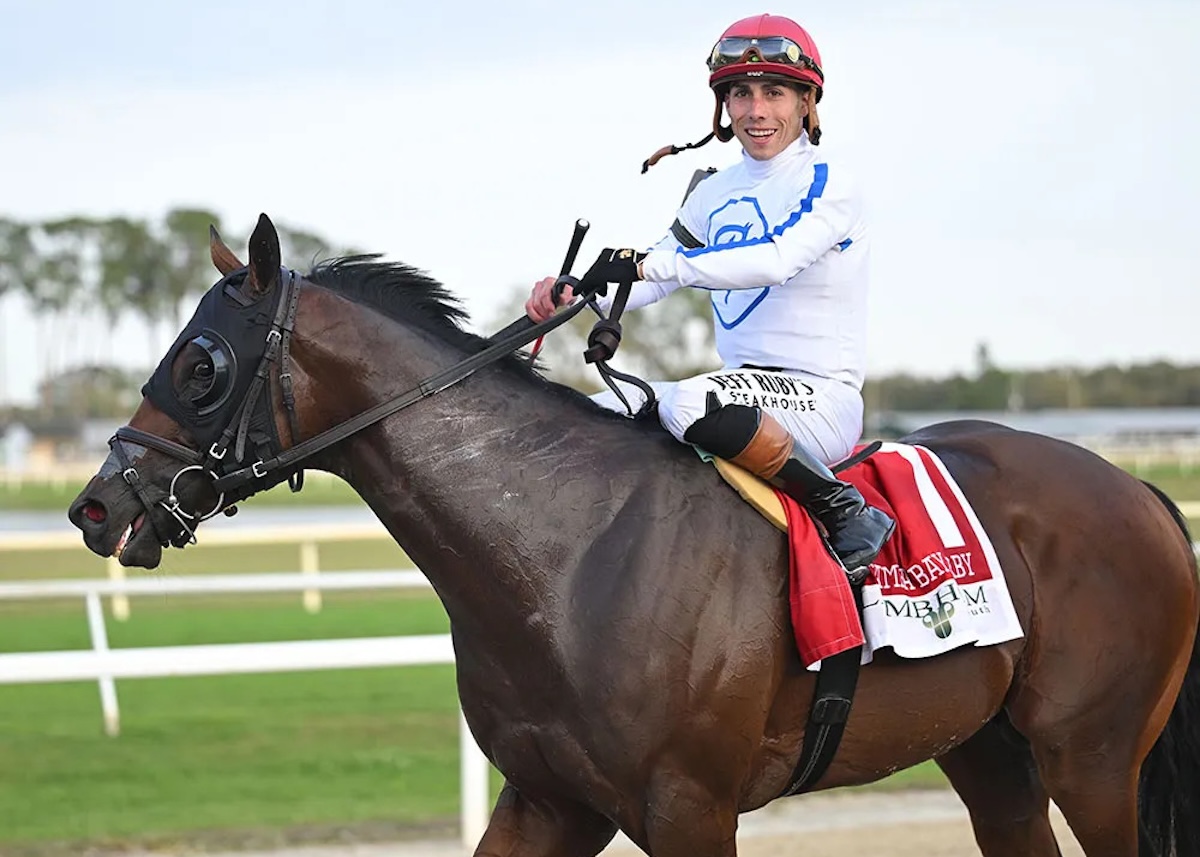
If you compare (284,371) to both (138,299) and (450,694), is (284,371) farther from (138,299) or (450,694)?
(138,299)

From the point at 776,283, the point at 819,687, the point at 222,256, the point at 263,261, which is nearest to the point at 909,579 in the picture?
the point at 819,687

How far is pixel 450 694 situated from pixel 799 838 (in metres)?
4.50

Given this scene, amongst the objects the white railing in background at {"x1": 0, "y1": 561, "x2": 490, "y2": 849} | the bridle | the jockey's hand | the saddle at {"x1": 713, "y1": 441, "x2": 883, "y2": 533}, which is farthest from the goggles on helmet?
the white railing in background at {"x1": 0, "y1": 561, "x2": 490, "y2": 849}

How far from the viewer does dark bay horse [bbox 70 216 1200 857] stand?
132 inches

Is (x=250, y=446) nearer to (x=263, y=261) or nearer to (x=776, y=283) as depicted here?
(x=263, y=261)

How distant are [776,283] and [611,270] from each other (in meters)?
0.39

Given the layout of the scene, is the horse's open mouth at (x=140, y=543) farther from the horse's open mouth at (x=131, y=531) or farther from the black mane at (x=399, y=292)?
the black mane at (x=399, y=292)

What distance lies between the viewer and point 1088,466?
4.17 meters

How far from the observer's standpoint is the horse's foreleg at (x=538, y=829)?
359 centimetres

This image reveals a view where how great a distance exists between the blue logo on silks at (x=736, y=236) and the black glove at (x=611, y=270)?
19 cm

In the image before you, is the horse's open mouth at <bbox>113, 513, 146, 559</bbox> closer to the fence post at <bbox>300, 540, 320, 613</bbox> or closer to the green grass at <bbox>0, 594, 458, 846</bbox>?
the green grass at <bbox>0, 594, 458, 846</bbox>

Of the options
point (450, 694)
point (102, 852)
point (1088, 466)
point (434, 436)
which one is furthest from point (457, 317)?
point (450, 694)

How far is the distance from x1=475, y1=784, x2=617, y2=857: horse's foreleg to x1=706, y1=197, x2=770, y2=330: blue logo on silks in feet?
4.19

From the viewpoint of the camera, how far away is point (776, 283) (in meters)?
3.55
